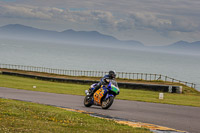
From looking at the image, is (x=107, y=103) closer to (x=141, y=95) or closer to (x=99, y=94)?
(x=99, y=94)

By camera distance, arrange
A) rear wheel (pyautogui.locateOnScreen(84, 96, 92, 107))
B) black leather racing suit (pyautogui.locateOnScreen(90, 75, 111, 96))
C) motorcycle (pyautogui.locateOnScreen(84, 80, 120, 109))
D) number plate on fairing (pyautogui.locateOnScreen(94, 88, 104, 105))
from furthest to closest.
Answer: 1. rear wheel (pyautogui.locateOnScreen(84, 96, 92, 107))
2. number plate on fairing (pyautogui.locateOnScreen(94, 88, 104, 105))
3. black leather racing suit (pyautogui.locateOnScreen(90, 75, 111, 96))
4. motorcycle (pyautogui.locateOnScreen(84, 80, 120, 109))

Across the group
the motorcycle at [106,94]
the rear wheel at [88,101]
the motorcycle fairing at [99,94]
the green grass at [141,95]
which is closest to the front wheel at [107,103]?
the motorcycle at [106,94]

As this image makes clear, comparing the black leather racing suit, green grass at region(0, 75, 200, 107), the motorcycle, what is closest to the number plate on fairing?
the motorcycle

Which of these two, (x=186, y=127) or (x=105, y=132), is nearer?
(x=105, y=132)

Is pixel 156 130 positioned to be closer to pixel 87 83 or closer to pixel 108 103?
pixel 108 103

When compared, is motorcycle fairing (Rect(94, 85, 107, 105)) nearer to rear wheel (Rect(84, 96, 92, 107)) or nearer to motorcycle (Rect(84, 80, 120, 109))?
motorcycle (Rect(84, 80, 120, 109))

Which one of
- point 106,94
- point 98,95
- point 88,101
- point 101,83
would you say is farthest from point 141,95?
point 106,94

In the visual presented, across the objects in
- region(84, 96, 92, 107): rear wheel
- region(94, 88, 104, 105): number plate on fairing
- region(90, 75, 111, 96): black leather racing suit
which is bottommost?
region(84, 96, 92, 107): rear wheel

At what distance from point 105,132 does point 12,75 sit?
50720 mm

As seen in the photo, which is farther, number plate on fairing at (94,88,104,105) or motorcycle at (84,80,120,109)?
number plate on fairing at (94,88,104,105)

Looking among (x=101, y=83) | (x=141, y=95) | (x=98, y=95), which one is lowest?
(x=141, y=95)

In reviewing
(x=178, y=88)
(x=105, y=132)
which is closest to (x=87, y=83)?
(x=178, y=88)

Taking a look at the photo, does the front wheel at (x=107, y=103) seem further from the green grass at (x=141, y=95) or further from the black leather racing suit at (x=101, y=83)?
the green grass at (x=141, y=95)

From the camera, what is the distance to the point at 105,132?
9555mm
